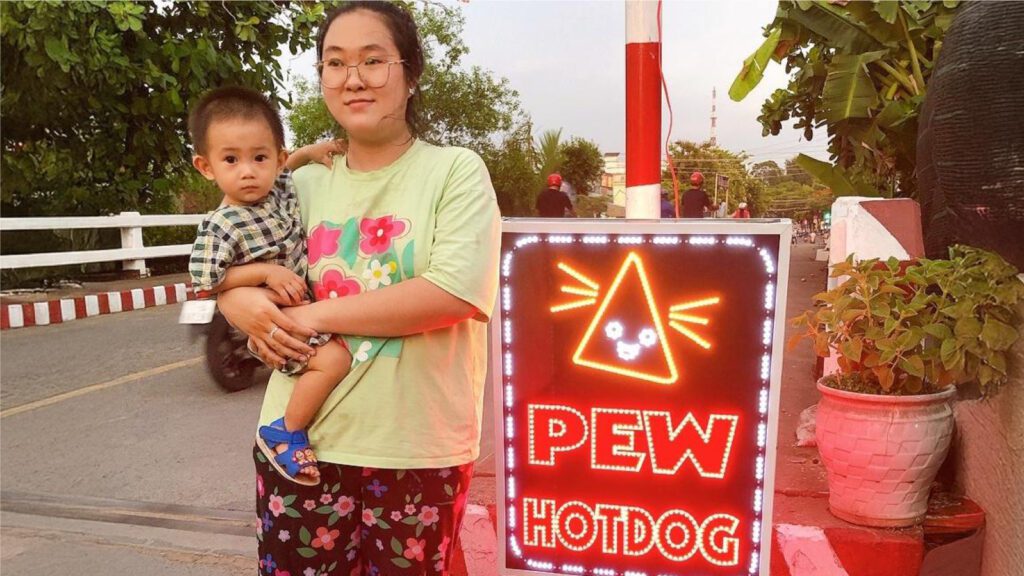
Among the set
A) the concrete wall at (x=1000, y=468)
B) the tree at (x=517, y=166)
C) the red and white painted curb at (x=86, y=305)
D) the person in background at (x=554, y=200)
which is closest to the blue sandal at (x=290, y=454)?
the concrete wall at (x=1000, y=468)

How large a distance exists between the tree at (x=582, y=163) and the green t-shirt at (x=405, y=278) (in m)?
38.5

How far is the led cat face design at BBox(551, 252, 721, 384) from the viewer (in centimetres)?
185

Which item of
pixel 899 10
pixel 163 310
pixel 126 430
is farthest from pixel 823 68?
pixel 163 310

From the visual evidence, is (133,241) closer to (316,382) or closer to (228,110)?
(228,110)

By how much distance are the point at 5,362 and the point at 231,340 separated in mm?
2522

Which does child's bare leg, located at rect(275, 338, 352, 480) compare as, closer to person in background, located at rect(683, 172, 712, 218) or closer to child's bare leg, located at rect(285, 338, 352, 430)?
child's bare leg, located at rect(285, 338, 352, 430)

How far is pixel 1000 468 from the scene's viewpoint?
7.63 ft

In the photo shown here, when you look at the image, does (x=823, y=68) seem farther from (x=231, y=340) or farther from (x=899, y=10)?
(x=231, y=340)

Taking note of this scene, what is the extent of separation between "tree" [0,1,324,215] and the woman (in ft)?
25.3

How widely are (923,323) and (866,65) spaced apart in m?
Result: 2.95

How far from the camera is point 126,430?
460 cm

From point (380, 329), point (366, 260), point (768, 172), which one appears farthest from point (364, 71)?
point (768, 172)

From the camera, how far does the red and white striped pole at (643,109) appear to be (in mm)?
2230

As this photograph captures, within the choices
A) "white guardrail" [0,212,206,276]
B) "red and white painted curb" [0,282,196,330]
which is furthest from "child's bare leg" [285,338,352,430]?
"white guardrail" [0,212,206,276]
